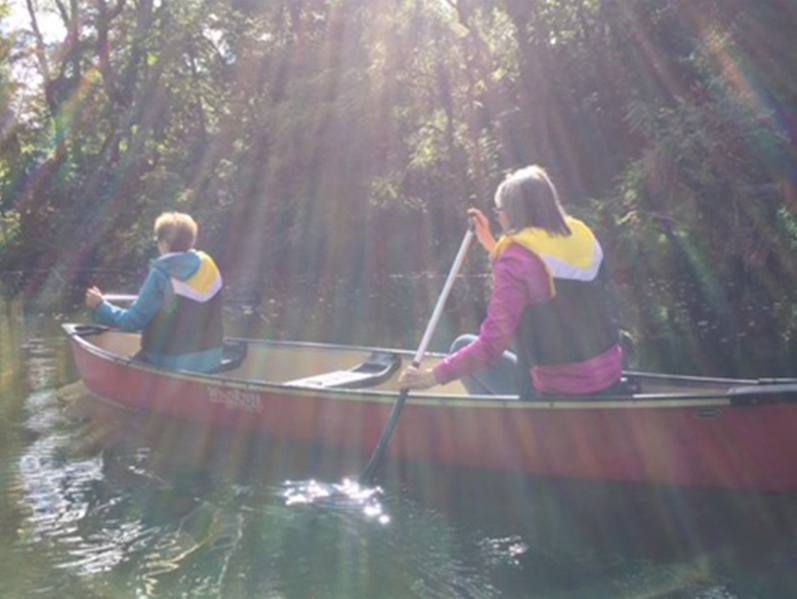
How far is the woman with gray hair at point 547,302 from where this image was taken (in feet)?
15.5

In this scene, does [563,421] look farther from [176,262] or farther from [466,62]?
[466,62]

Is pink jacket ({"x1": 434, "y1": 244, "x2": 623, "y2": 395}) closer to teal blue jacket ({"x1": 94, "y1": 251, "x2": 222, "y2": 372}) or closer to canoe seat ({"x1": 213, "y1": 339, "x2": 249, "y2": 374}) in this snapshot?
teal blue jacket ({"x1": 94, "y1": 251, "x2": 222, "y2": 372})

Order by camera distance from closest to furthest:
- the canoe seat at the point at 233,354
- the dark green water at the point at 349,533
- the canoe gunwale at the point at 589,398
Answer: the dark green water at the point at 349,533
the canoe gunwale at the point at 589,398
the canoe seat at the point at 233,354

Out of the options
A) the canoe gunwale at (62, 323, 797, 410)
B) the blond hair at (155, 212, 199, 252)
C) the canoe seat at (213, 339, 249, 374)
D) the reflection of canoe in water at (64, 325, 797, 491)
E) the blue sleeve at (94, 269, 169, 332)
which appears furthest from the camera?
the canoe seat at (213, 339, 249, 374)

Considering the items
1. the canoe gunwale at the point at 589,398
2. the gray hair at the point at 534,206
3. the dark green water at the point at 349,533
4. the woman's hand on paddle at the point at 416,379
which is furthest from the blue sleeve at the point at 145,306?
the gray hair at the point at 534,206

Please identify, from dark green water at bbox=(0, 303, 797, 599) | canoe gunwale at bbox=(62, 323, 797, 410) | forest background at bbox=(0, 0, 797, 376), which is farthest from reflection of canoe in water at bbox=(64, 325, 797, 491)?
forest background at bbox=(0, 0, 797, 376)

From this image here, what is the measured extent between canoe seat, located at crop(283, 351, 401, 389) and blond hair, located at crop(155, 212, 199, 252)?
1107 millimetres

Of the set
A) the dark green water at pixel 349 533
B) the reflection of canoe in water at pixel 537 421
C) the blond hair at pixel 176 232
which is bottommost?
the dark green water at pixel 349 533

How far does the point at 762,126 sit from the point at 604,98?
459 cm

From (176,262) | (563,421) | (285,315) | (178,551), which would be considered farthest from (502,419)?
(285,315)

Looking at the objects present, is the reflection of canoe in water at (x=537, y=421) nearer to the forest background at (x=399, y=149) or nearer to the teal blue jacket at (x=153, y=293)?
the teal blue jacket at (x=153, y=293)

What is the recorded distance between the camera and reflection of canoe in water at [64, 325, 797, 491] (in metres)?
4.70

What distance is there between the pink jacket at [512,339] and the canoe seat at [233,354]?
126 inches

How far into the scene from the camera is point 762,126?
33.2ft
